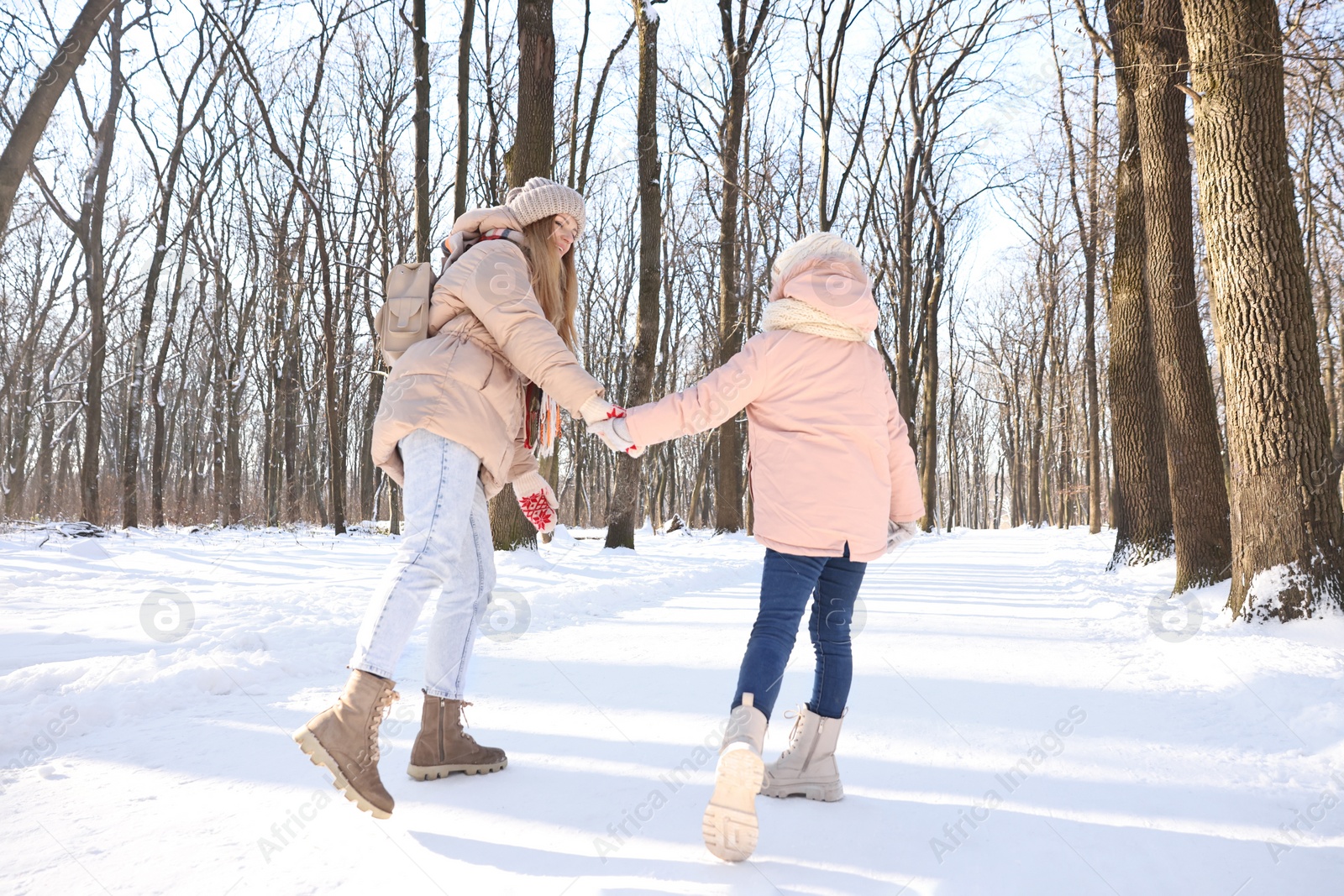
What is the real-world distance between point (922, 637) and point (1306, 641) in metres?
2.13

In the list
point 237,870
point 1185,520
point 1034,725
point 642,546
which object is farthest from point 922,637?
point 642,546

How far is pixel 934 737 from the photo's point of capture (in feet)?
10.7

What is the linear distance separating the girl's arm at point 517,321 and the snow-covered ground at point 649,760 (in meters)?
1.38

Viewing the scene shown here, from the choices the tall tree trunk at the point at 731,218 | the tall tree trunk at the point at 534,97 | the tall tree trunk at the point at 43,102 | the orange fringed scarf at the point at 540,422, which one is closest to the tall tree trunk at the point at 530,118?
the tall tree trunk at the point at 534,97

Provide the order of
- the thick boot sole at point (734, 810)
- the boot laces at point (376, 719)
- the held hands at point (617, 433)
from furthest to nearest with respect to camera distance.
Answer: the held hands at point (617, 433), the boot laces at point (376, 719), the thick boot sole at point (734, 810)

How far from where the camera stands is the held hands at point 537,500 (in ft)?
10.4

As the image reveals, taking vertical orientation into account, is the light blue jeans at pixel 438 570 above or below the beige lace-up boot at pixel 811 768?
above

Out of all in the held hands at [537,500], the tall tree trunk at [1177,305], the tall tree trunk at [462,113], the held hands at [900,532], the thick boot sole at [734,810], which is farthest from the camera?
the tall tree trunk at [462,113]

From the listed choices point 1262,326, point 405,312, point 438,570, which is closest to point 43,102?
point 405,312

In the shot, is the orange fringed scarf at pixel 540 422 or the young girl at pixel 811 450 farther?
the orange fringed scarf at pixel 540 422

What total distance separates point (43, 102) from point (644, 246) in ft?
24.7

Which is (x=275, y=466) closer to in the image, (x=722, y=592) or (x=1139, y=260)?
(x=722, y=592)

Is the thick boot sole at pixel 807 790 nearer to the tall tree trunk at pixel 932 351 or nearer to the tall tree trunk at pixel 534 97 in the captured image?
the tall tree trunk at pixel 534 97

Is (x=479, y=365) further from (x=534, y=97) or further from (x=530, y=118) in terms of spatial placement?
(x=534, y=97)
